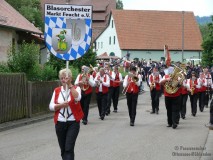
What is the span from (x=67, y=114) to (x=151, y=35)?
237ft

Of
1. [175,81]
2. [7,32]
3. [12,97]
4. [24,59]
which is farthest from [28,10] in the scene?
[175,81]

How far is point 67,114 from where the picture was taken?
27.8ft

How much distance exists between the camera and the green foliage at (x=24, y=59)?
19609mm

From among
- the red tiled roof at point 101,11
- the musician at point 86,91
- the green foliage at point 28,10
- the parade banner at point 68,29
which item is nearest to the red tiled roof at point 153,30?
the green foliage at point 28,10

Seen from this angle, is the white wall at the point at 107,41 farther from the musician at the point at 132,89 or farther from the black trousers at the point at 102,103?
the musician at the point at 132,89

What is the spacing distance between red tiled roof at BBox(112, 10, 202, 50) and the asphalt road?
6112cm

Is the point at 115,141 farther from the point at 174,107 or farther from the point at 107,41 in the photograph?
the point at 107,41

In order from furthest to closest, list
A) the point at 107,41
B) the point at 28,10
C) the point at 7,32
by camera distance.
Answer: the point at 107,41 < the point at 28,10 < the point at 7,32

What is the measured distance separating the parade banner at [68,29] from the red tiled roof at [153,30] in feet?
218

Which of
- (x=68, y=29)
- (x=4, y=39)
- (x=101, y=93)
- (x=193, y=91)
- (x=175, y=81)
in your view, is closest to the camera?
(x=68, y=29)

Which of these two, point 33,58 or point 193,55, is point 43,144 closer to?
point 33,58

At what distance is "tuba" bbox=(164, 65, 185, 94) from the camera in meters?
15.7

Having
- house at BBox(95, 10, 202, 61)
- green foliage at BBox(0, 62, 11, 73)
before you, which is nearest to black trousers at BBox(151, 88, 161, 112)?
green foliage at BBox(0, 62, 11, 73)

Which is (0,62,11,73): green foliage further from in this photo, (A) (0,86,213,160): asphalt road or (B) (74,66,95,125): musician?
(B) (74,66,95,125): musician
